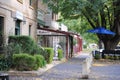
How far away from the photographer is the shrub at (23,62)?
18.7 m

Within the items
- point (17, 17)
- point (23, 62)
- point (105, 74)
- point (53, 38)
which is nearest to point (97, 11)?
point (53, 38)

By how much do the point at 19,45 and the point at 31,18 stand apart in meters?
9.43

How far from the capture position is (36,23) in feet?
105

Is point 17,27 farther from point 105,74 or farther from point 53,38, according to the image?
point 53,38

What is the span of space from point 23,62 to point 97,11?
541 inches

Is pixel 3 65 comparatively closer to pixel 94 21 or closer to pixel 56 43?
pixel 56 43

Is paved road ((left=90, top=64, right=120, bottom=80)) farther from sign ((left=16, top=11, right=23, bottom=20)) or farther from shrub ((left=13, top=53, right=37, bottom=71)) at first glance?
sign ((left=16, top=11, right=23, bottom=20))

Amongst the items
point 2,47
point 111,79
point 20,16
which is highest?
point 20,16

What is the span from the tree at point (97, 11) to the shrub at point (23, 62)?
10.7 m

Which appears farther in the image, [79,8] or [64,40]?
[64,40]

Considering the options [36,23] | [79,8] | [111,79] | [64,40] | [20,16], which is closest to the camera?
[111,79]

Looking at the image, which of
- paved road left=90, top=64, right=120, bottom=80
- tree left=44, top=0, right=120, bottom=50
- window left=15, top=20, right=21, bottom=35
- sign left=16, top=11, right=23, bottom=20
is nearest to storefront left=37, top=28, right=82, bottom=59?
tree left=44, top=0, right=120, bottom=50

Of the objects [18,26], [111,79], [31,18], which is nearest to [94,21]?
[31,18]

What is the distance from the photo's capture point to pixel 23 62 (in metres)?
18.8
